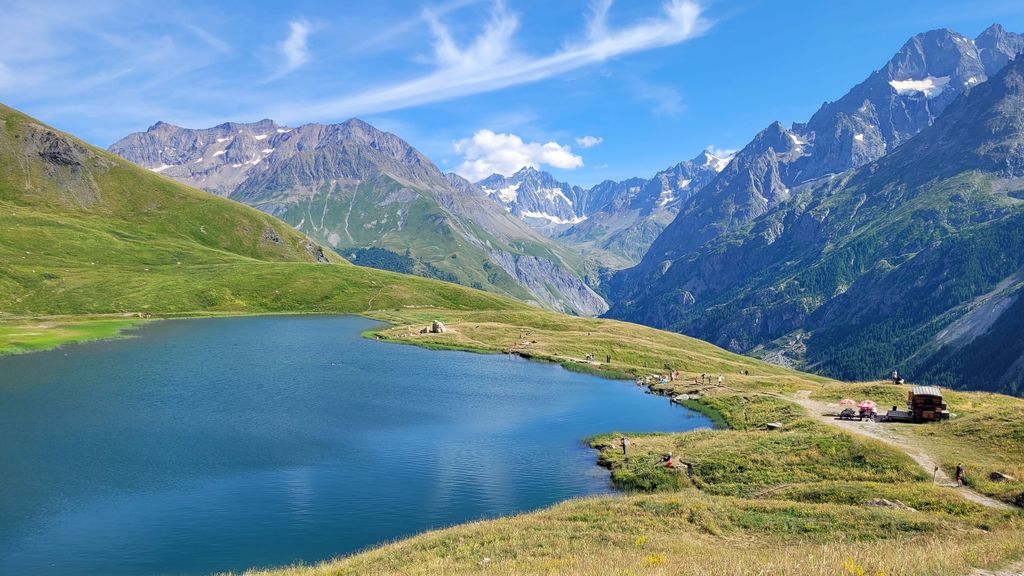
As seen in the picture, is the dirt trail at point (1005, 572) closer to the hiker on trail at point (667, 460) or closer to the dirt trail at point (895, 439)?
the dirt trail at point (895, 439)

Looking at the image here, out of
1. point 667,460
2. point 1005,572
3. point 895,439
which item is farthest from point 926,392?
point 1005,572

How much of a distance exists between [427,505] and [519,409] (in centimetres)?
4113

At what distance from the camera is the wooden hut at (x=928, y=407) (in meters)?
69.9

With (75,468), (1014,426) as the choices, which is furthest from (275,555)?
(1014,426)

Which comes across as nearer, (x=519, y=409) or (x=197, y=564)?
(x=197, y=564)

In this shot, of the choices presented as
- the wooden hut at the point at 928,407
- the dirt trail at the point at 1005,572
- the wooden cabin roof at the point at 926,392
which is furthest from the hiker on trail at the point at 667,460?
the dirt trail at the point at 1005,572

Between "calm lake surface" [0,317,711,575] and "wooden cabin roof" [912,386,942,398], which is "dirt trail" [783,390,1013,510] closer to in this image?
"wooden cabin roof" [912,386,942,398]

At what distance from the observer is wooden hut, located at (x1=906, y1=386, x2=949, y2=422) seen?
2753 inches

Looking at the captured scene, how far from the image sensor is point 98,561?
3988 centimetres

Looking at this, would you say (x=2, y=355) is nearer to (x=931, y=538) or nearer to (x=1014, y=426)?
(x=931, y=538)

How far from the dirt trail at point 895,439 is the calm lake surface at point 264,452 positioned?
56.6 ft

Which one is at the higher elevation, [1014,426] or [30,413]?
[1014,426]

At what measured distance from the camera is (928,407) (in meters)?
70.4

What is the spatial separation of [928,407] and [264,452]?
79644 mm
